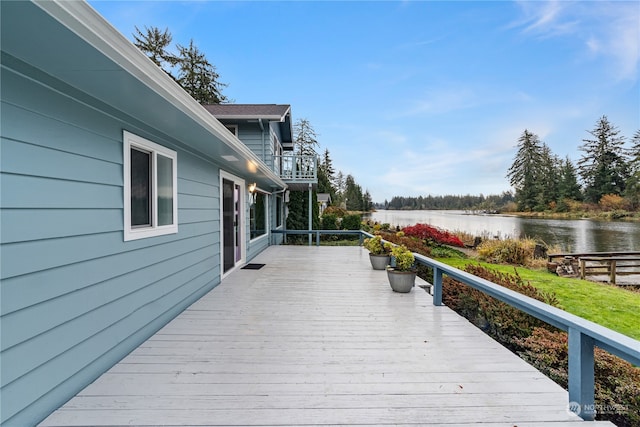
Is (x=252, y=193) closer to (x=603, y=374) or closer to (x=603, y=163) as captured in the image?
(x=603, y=374)

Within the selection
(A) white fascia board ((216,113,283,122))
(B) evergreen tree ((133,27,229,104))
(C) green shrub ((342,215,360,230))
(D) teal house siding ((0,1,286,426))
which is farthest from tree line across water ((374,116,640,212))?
(B) evergreen tree ((133,27,229,104))

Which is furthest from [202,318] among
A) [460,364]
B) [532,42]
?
[532,42]

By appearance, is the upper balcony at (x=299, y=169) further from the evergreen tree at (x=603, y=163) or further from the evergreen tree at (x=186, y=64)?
the evergreen tree at (x=603, y=163)

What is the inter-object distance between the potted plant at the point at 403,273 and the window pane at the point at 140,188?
134 inches

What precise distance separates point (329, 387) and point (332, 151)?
125 ft

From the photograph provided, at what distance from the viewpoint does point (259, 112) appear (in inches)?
380

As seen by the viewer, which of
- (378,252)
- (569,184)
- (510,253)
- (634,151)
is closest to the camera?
(378,252)

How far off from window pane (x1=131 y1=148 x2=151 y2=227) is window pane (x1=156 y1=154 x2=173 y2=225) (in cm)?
16

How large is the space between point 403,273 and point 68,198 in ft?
12.9

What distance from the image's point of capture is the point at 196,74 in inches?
771

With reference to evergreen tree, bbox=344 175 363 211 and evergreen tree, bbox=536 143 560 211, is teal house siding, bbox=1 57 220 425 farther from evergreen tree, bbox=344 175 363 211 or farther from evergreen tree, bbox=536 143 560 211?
evergreen tree, bbox=536 143 560 211

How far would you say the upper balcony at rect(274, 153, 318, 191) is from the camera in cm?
1020

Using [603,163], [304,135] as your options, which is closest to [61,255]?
[304,135]

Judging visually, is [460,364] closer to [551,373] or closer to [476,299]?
[551,373]
